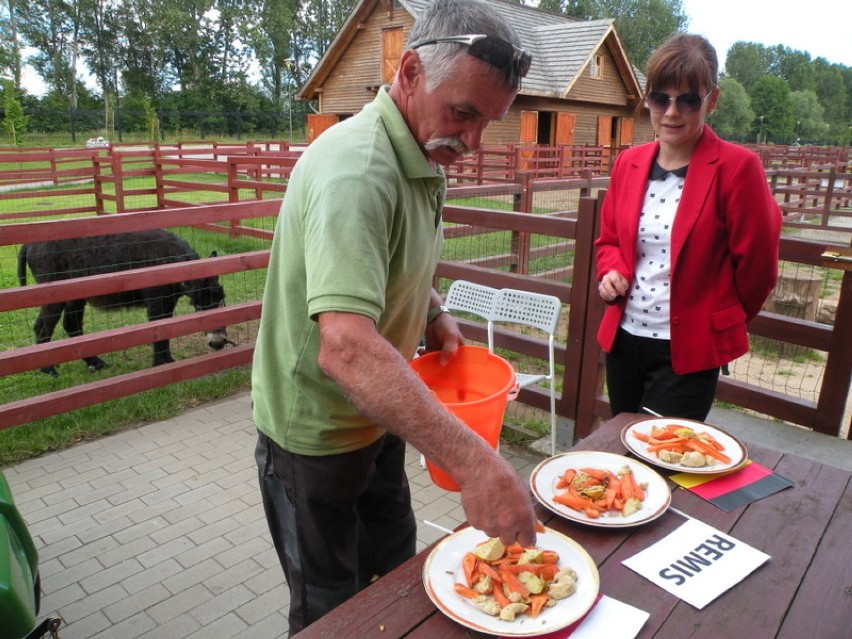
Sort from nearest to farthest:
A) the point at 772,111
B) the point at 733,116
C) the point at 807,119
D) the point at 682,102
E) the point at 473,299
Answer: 1. the point at 682,102
2. the point at 473,299
3. the point at 733,116
4. the point at 772,111
5. the point at 807,119

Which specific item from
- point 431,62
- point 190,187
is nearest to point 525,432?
point 431,62

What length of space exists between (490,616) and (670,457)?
945mm

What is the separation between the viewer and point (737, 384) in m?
3.84

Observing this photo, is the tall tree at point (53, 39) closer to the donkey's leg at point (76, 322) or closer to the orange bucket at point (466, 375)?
Result: the donkey's leg at point (76, 322)

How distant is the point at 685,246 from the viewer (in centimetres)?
249

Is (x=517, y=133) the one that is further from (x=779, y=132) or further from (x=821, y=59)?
(x=821, y=59)

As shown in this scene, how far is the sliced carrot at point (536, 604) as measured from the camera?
4.49 feet

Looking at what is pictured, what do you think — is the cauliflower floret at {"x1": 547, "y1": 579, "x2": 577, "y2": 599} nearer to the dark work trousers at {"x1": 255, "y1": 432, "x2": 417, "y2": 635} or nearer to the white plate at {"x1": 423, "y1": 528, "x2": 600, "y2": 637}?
the white plate at {"x1": 423, "y1": 528, "x2": 600, "y2": 637}

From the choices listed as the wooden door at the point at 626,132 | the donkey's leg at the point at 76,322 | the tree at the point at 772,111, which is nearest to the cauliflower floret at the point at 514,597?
the donkey's leg at the point at 76,322

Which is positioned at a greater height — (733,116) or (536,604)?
(733,116)

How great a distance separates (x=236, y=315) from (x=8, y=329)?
9.79ft

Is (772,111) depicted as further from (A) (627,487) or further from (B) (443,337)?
(A) (627,487)

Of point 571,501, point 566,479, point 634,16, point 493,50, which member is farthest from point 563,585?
point 634,16

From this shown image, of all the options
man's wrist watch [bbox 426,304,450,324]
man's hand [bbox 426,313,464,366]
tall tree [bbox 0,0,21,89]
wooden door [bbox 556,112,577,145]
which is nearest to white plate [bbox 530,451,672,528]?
man's hand [bbox 426,313,464,366]
